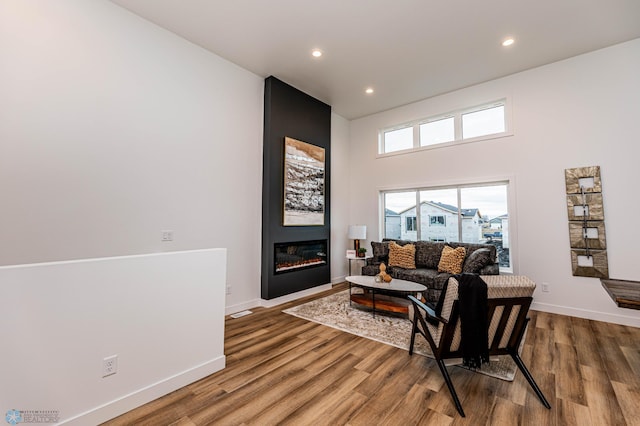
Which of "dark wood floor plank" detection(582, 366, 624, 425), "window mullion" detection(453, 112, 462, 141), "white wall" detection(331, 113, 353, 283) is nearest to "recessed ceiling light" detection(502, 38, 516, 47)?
"window mullion" detection(453, 112, 462, 141)

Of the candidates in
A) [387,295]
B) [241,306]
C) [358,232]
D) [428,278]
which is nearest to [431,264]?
[428,278]

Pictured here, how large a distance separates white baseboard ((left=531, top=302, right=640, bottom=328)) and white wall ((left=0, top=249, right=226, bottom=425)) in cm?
466

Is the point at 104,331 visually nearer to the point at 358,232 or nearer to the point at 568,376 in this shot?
the point at 568,376

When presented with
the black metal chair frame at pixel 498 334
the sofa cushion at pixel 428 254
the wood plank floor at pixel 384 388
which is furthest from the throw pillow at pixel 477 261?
the black metal chair frame at pixel 498 334

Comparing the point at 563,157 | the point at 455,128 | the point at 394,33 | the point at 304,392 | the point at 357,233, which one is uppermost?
the point at 394,33

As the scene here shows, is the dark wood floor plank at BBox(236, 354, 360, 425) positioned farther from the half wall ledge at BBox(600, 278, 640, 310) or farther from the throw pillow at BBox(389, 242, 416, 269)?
the throw pillow at BBox(389, 242, 416, 269)

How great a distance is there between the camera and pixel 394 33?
354 cm

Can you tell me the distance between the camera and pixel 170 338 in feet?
7.19

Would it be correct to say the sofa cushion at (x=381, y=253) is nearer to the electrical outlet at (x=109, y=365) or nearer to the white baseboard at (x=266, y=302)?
the white baseboard at (x=266, y=302)

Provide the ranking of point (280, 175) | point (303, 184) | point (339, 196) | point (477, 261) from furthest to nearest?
point (339, 196) → point (303, 184) → point (280, 175) → point (477, 261)

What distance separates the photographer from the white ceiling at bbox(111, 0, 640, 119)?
3.10 metres

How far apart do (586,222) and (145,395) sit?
5530 millimetres

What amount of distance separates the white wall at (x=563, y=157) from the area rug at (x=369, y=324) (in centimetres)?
230

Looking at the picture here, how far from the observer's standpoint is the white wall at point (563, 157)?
3668 millimetres
